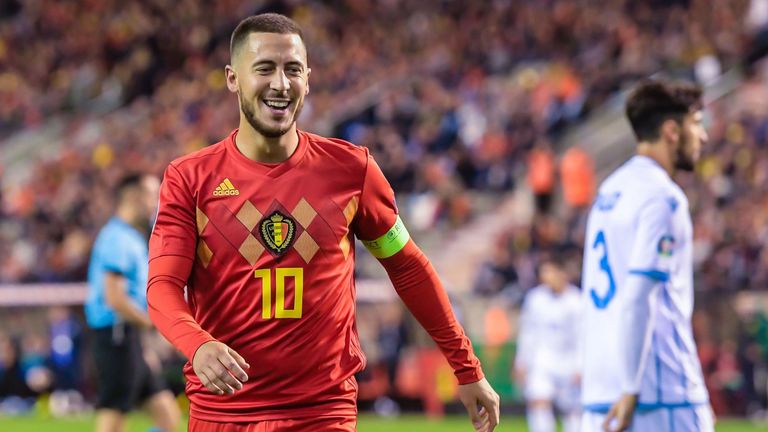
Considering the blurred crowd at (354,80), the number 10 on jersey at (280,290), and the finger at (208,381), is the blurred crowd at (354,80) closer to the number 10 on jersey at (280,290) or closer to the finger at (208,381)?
the number 10 on jersey at (280,290)

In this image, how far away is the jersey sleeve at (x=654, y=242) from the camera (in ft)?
18.8

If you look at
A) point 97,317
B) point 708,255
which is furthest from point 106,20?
point 97,317

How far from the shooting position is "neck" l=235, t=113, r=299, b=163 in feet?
15.5

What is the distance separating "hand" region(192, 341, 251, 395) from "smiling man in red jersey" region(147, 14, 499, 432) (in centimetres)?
41

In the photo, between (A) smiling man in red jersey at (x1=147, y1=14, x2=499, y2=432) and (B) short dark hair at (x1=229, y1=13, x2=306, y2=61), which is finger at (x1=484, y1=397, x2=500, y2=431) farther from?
(B) short dark hair at (x1=229, y1=13, x2=306, y2=61)

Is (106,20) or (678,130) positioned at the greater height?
(106,20)

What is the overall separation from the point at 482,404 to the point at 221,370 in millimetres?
1167

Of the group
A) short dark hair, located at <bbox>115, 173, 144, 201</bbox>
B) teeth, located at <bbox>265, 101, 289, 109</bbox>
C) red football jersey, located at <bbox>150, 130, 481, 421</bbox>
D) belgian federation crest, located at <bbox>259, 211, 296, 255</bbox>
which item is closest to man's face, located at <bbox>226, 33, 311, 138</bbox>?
teeth, located at <bbox>265, 101, 289, 109</bbox>

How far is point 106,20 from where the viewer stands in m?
31.2

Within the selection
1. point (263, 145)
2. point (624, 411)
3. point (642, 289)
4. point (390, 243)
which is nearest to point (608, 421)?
point (624, 411)

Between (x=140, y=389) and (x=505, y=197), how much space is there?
1385cm

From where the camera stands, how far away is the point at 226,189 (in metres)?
4.65

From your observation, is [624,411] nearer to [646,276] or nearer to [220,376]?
[646,276]

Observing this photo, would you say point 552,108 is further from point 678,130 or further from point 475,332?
point 678,130
